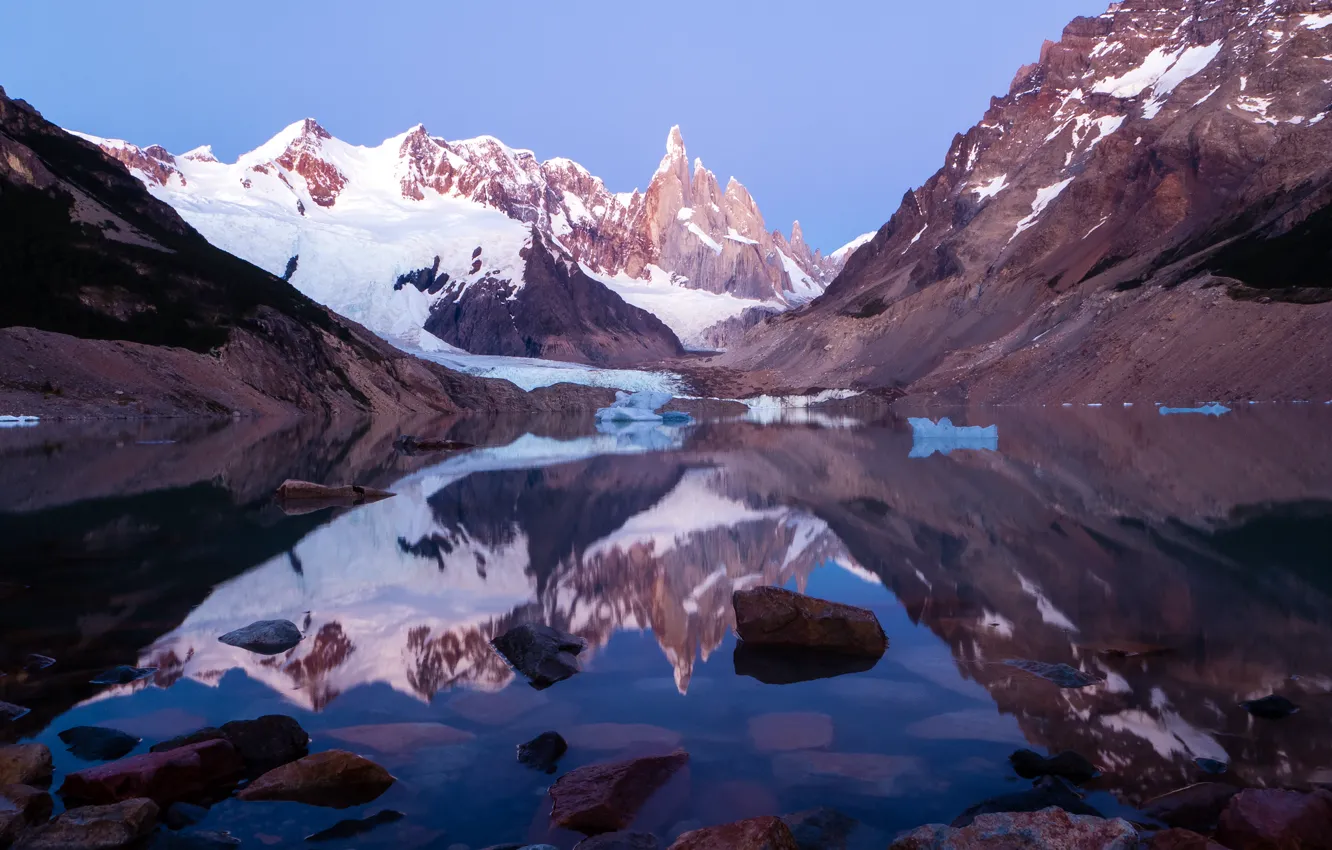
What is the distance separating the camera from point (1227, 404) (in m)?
70.9

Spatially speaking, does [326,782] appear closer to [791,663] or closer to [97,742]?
[97,742]

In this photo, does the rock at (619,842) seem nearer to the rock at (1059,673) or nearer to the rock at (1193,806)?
the rock at (1193,806)

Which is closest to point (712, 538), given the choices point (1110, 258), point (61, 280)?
point (61, 280)

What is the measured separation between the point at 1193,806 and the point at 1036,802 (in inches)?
34.1

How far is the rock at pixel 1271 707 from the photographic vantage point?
7.26 m

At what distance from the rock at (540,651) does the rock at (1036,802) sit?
369 cm

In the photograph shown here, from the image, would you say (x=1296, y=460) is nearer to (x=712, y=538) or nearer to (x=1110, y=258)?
(x=712, y=538)

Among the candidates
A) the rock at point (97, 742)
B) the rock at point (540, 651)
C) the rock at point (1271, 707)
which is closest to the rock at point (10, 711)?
the rock at point (97, 742)

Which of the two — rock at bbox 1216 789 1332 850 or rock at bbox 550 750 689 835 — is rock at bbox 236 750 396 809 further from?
rock at bbox 1216 789 1332 850

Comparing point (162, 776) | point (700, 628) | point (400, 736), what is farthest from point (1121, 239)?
point (162, 776)

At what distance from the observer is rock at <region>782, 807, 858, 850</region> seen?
18.3 feet

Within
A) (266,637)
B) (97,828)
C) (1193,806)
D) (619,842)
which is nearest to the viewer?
(97,828)

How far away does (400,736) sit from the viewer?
23.6 feet

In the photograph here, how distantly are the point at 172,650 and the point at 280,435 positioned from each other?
134 ft
